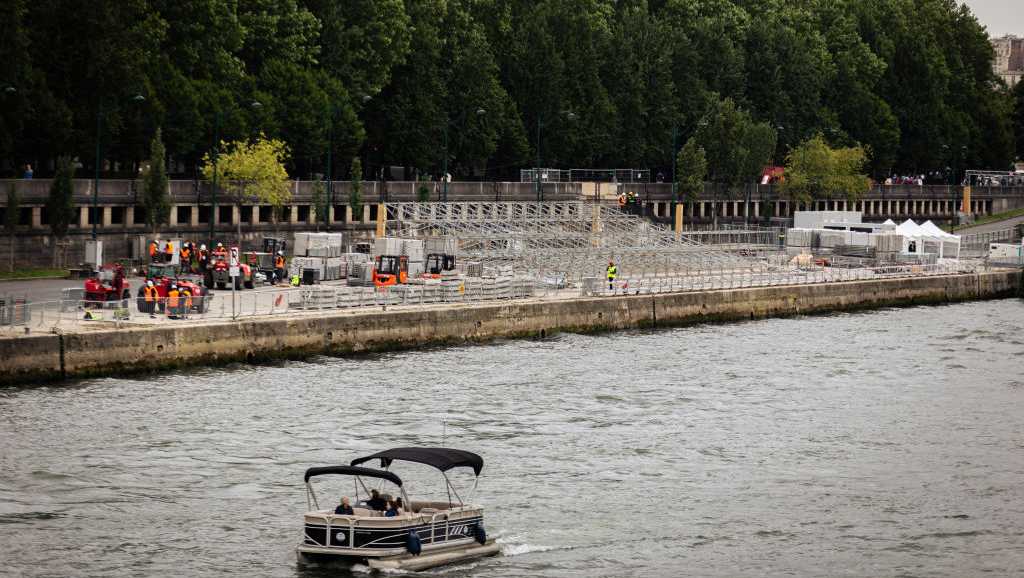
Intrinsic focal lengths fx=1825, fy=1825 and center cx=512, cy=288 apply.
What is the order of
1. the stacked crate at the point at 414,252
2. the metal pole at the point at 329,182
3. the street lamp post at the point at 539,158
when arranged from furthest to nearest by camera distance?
the street lamp post at the point at 539,158 → the metal pole at the point at 329,182 → the stacked crate at the point at 414,252

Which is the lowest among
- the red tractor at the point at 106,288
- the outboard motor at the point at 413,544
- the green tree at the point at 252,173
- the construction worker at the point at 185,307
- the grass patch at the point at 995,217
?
the outboard motor at the point at 413,544

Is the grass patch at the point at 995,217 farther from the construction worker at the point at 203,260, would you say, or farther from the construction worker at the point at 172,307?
the construction worker at the point at 172,307

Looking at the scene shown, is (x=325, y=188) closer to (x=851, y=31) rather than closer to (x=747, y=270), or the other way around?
(x=747, y=270)

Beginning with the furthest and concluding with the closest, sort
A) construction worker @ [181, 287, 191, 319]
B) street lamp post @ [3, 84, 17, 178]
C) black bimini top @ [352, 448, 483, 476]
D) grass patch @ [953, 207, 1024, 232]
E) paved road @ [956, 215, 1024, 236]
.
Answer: grass patch @ [953, 207, 1024, 232], paved road @ [956, 215, 1024, 236], street lamp post @ [3, 84, 17, 178], construction worker @ [181, 287, 191, 319], black bimini top @ [352, 448, 483, 476]

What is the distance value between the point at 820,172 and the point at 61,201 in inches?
3001

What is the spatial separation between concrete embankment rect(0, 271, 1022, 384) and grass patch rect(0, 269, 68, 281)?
19408 mm

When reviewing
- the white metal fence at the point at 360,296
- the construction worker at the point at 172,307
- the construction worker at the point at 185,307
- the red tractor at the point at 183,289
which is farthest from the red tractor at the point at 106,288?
the construction worker at the point at 185,307

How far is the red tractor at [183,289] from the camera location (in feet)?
216

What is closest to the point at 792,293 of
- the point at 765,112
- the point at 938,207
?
the point at 765,112

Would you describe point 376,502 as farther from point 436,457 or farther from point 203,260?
point 203,260

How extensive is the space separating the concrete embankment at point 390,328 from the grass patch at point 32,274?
1941 centimetres

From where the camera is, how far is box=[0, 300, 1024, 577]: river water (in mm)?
41875

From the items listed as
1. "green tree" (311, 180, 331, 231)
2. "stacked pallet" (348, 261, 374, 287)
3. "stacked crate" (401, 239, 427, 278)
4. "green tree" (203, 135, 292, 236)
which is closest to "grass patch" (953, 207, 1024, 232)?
"green tree" (311, 180, 331, 231)

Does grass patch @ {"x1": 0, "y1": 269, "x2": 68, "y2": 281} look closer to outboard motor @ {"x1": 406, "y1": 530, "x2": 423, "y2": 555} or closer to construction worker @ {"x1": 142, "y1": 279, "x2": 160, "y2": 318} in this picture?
construction worker @ {"x1": 142, "y1": 279, "x2": 160, "y2": 318}
